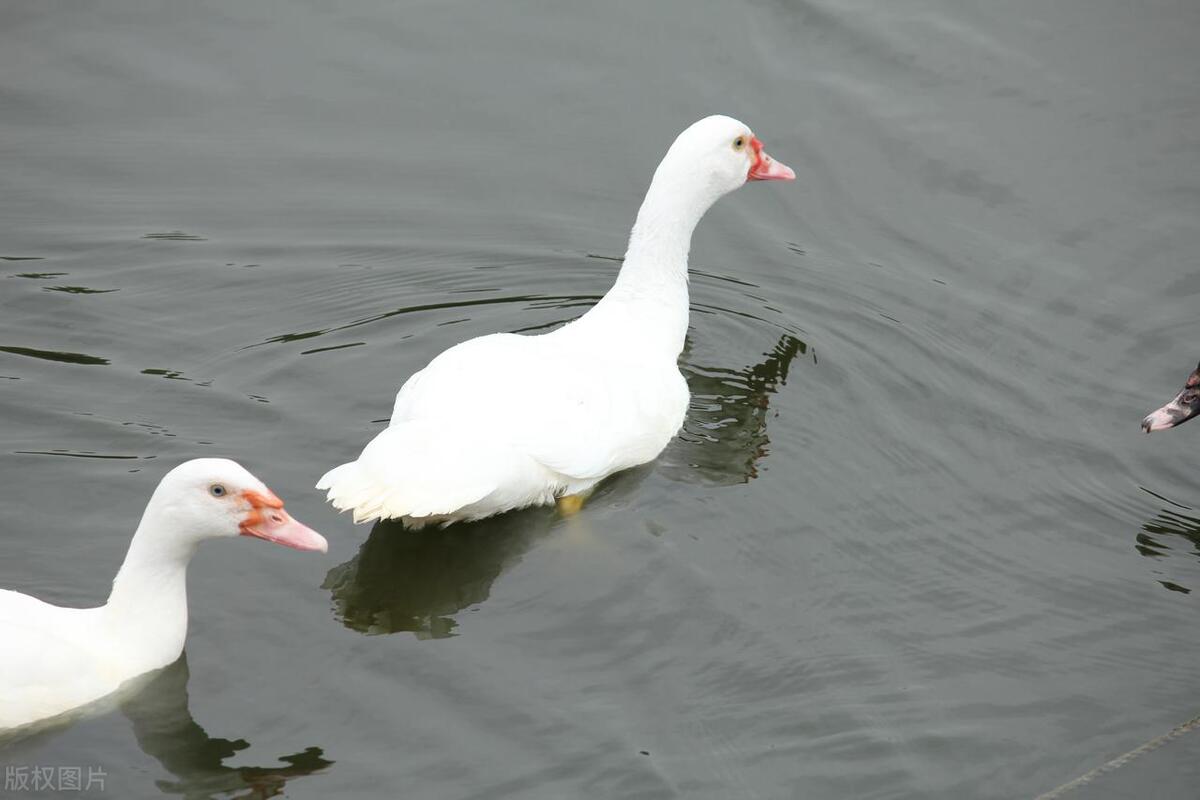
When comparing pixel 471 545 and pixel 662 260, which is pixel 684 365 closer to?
pixel 662 260

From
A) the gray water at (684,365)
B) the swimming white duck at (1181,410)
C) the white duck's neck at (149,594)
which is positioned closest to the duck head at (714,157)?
the gray water at (684,365)

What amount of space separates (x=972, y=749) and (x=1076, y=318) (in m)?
4.20

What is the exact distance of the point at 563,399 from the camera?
838cm

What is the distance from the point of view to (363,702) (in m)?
6.92

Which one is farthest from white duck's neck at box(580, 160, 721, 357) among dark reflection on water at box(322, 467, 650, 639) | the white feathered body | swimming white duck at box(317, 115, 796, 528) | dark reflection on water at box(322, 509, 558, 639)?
dark reflection on water at box(322, 509, 558, 639)

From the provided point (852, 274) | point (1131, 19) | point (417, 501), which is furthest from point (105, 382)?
point (1131, 19)

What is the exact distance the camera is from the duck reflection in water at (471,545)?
7.58 metres

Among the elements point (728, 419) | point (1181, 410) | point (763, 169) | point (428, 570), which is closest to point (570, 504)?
point (428, 570)

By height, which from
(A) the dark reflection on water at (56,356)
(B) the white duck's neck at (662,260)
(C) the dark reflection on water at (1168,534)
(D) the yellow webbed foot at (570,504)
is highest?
(B) the white duck's neck at (662,260)

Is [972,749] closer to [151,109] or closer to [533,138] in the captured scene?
[533,138]

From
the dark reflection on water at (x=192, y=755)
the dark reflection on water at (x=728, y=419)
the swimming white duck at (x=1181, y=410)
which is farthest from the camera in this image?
the swimming white duck at (x=1181, y=410)

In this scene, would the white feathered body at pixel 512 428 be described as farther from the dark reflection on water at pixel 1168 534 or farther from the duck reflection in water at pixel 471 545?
the dark reflection on water at pixel 1168 534

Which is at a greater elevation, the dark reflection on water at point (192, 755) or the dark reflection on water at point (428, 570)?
the dark reflection on water at point (428, 570)

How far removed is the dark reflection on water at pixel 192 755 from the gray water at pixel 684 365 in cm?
2
